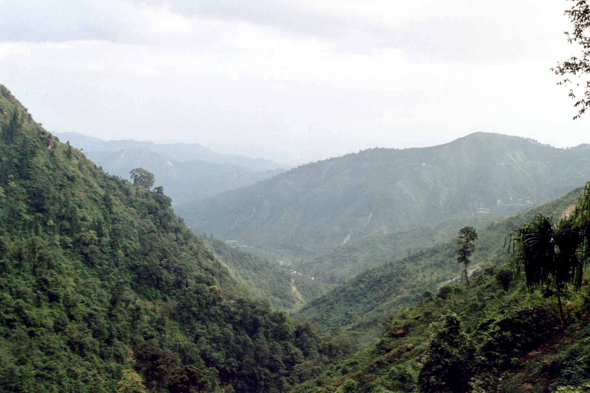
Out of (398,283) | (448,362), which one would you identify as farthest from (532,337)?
(398,283)

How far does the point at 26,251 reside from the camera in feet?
129

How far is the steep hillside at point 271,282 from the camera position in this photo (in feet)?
355

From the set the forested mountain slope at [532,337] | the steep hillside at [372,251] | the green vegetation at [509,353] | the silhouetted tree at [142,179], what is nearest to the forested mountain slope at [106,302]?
the silhouetted tree at [142,179]

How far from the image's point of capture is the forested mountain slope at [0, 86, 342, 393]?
34656 mm

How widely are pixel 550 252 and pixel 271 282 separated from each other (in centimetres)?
10874

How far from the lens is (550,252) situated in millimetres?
14914

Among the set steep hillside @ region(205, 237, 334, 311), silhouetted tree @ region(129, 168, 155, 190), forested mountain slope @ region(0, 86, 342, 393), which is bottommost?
steep hillside @ region(205, 237, 334, 311)

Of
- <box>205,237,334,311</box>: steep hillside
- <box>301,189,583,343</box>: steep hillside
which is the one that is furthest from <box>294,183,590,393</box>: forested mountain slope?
<box>205,237,334,311</box>: steep hillside

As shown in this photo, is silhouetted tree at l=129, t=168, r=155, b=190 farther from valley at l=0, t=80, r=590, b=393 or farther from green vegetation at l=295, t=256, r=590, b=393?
green vegetation at l=295, t=256, r=590, b=393

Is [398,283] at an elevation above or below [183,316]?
below

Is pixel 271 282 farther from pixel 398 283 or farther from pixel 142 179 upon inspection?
pixel 142 179

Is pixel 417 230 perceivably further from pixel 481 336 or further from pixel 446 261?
pixel 481 336

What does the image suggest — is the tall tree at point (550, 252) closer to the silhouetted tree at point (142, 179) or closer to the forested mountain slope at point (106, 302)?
the forested mountain slope at point (106, 302)

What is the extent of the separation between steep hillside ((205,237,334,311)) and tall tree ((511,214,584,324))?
89561mm
